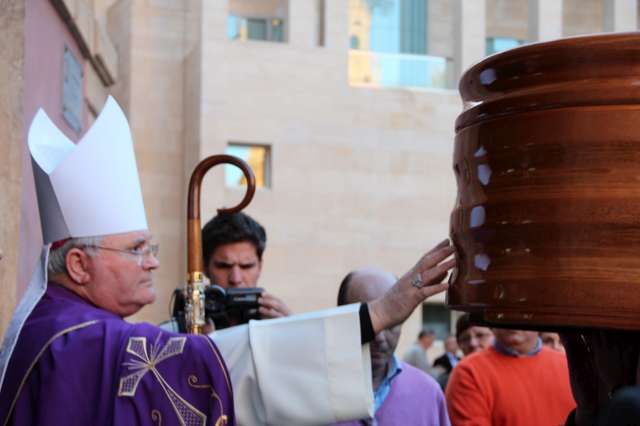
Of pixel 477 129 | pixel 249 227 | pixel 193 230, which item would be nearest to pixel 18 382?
pixel 193 230

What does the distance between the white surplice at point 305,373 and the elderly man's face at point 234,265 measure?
1.42 metres

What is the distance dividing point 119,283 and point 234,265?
5.05 feet

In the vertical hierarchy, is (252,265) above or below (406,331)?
above

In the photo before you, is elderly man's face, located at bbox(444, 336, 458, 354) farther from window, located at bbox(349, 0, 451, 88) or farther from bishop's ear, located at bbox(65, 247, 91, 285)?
bishop's ear, located at bbox(65, 247, 91, 285)

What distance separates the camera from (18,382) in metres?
3.12

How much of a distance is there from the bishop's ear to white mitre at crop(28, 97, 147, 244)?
61 mm

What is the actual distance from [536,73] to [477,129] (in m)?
0.21

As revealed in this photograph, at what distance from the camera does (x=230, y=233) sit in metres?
4.88

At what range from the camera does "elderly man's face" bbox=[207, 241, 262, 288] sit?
4.84 m

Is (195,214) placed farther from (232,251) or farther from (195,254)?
(232,251)

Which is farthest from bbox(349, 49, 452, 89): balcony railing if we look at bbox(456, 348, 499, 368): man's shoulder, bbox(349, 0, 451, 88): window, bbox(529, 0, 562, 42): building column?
bbox(456, 348, 499, 368): man's shoulder

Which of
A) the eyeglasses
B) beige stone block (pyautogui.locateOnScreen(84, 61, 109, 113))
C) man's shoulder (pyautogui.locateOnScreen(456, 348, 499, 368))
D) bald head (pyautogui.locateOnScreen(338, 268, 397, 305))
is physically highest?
beige stone block (pyautogui.locateOnScreen(84, 61, 109, 113))

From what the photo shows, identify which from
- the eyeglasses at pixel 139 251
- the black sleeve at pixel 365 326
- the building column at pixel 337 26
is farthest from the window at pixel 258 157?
the black sleeve at pixel 365 326

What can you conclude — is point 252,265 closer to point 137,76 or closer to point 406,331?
point 406,331
